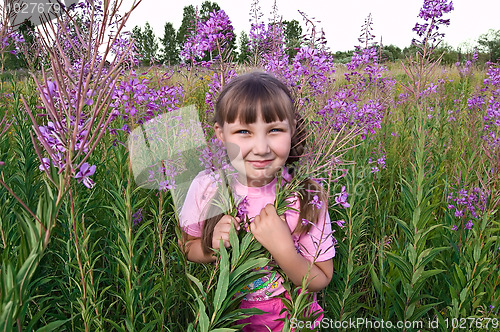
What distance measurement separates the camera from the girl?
157 centimetres

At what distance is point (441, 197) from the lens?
3344mm

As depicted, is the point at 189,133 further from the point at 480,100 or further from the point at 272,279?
the point at 480,100

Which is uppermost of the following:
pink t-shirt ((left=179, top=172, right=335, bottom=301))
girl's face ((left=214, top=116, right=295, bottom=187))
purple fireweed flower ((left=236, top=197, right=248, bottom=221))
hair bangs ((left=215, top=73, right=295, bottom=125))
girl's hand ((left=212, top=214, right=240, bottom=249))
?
hair bangs ((left=215, top=73, right=295, bottom=125))

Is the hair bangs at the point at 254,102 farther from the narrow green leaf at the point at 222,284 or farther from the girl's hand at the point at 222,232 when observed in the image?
the narrow green leaf at the point at 222,284

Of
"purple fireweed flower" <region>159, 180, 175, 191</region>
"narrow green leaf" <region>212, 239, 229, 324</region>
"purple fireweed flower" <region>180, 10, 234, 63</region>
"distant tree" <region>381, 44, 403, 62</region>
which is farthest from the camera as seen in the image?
"distant tree" <region>381, 44, 403, 62</region>

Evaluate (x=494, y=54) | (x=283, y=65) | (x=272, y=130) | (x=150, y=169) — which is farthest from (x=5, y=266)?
(x=494, y=54)

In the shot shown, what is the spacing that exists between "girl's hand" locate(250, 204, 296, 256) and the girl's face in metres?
0.36

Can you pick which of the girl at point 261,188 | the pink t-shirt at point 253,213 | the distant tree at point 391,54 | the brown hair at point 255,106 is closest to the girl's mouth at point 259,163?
the girl at point 261,188

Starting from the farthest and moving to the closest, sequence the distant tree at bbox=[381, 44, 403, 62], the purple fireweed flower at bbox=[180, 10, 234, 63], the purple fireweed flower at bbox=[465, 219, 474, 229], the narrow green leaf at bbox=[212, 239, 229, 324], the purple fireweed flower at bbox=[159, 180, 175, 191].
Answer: the distant tree at bbox=[381, 44, 403, 62]
the purple fireweed flower at bbox=[465, 219, 474, 229]
the purple fireweed flower at bbox=[180, 10, 234, 63]
the purple fireweed flower at bbox=[159, 180, 175, 191]
the narrow green leaf at bbox=[212, 239, 229, 324]

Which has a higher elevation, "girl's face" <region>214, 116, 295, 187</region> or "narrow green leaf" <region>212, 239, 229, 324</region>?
"girl's face" <region>214, 116, 295, 187</region>

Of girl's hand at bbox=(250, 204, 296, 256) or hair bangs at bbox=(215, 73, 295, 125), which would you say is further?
hair bangs at bbox=(215, 73, 295, 125)

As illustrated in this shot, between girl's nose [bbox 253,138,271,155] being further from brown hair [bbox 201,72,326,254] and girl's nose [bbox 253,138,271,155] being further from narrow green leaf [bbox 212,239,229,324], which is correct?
narrow green leaf [bbox 212,239,229,324]

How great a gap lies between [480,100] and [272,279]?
455 centimetres

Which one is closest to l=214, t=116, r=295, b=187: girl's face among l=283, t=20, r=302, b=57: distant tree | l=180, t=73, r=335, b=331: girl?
l=180, t=73, r=335, b=331: girl
